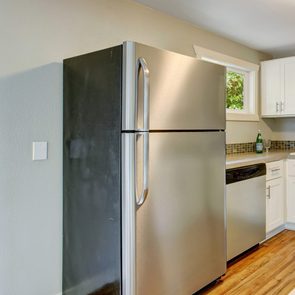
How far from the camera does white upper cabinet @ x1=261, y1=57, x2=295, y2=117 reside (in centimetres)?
427

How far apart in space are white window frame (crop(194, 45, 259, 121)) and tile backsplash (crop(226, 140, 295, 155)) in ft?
1.07

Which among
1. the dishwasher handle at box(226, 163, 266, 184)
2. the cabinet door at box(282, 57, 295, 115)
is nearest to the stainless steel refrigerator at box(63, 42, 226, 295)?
the dishwasher handle at box(226, 163, 266, 184)

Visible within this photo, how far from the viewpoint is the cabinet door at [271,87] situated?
4379 mm

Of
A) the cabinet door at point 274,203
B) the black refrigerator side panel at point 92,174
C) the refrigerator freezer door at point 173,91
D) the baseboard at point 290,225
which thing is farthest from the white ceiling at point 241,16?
the baseboard at point 290,225

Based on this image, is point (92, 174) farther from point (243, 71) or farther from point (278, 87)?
point (278, 87)

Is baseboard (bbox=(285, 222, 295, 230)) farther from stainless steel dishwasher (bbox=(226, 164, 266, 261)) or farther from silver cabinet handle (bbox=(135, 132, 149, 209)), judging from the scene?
silver cabinet handle (bbox=(135, 132, 149, 209))

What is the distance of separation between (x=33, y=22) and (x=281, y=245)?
309cm

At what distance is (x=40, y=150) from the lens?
2111mm

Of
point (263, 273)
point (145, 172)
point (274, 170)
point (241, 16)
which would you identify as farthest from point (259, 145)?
point (145, 172)

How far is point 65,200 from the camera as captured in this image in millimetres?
2221

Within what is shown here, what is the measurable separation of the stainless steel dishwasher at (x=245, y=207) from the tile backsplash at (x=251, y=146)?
715 millimetres

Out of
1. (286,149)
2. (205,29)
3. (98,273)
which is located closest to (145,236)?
(98,273)

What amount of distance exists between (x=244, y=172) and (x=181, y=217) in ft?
3.69

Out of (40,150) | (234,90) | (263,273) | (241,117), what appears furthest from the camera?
(234,90)
